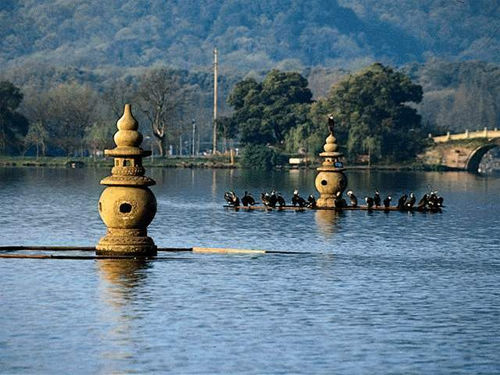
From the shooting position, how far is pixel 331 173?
101812 mm

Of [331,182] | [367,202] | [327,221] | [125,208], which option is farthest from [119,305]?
[367,202]

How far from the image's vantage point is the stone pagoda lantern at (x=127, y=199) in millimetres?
59375

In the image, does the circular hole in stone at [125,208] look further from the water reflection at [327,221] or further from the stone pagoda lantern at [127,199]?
the water reflection at [327,221]

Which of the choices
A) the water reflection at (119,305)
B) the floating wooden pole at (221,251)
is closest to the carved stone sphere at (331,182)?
the floating wooden pole at (221,251)

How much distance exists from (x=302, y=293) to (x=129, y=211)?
29.1 feet

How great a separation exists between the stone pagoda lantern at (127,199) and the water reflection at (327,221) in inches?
996

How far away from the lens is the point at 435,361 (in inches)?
1631

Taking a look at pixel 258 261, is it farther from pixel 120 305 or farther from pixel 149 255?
pixel 120 305

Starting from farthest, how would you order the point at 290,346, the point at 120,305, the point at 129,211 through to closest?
1. the point at 129,211
2. the point at 120,305
3. the point at 290,346

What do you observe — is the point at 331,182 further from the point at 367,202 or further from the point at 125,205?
the point at 125,205

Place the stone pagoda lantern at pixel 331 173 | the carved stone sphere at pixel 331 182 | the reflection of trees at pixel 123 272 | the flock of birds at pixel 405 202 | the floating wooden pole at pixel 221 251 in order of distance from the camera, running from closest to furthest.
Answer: the reflection of trees at pixel 123 272 < the floating wooden pole at pixel 221 251 < the stone pagoda lantern at pixel 331 173 < the carved stone sphere at pixel 331 182 < the flock of birds at pixel 405 202

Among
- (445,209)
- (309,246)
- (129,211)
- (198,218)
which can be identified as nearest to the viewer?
(129,211)

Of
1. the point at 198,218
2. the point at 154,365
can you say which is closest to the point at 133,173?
the point at 154,365

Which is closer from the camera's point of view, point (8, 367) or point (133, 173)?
point (8, 367)
